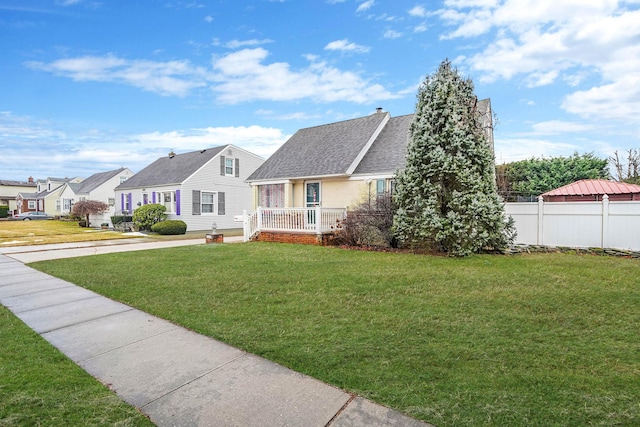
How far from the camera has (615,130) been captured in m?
18.6

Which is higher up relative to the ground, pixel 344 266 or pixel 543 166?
pixel 543 166

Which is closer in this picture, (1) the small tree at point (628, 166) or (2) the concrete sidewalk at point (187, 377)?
(2) the concrete sidewalk at point (187, 377)

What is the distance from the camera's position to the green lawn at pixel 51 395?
2303 millimetres

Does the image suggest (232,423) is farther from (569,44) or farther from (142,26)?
(142,26)

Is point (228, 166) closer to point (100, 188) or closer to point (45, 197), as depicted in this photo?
point (100, 188)

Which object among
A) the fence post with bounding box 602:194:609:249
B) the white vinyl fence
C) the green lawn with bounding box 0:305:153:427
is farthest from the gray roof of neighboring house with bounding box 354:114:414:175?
the green lawn with bounding box 0:305:153:427

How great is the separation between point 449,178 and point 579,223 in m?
4.28

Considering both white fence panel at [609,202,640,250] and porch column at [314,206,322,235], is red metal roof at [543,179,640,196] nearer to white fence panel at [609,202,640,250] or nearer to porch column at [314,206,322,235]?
white fence panel at [609,202,640,250]

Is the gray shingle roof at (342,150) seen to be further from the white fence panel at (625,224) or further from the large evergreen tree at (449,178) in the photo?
the white fence panel at (625,224)

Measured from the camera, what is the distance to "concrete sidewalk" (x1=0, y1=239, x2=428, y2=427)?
2350 millimetres

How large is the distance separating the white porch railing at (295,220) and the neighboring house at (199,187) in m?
9.00

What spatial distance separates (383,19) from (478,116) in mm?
6053

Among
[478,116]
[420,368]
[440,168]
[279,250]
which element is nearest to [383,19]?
[478,116]

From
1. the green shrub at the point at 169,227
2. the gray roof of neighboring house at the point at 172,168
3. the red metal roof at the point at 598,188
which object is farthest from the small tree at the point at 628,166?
the green shrub at the point at 169,227
